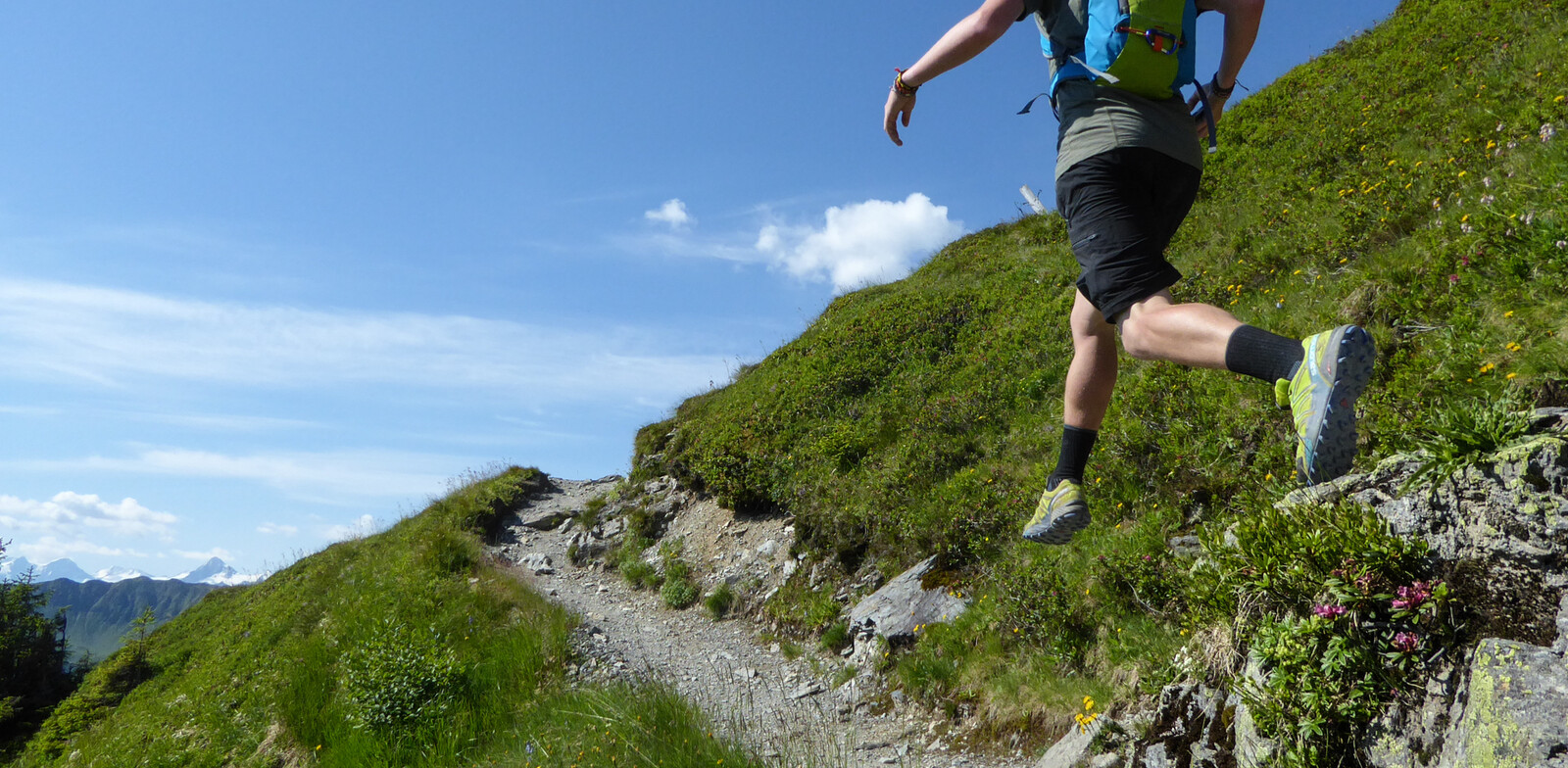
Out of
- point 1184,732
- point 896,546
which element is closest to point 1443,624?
point 1184,732

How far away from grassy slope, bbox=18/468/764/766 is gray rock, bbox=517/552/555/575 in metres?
2.04

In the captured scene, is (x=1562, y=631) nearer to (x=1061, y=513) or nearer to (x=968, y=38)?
(x=1061, y=513)

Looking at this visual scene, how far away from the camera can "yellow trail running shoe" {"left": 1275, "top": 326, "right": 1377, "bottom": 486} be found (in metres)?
2.20

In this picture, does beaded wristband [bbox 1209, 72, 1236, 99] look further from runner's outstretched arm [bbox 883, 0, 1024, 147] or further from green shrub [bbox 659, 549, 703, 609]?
green shrub [bbox 659, 549, 703, 609]

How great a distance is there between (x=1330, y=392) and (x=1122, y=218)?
0.88 m

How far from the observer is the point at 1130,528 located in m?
5.48

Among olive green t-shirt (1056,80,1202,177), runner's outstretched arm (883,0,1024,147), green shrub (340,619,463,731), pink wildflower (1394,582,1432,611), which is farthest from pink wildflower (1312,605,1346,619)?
green shrub (340,619,463,731)

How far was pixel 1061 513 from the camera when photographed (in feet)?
11.4

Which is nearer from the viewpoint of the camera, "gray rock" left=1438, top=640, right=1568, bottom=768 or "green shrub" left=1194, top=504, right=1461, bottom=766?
"gray rock" left=1438, top=640, right=1568, bottom=768

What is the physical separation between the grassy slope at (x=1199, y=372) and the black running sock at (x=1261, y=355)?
2.89 feet

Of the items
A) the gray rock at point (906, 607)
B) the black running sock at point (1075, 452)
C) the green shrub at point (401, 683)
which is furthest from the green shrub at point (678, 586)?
the black running sock at point (1075, 452)

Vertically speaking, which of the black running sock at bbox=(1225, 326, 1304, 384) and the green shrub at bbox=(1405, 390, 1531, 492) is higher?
the black running sock at bbox=(1225, 326, 1304, 384)

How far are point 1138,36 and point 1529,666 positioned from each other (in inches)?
89.8

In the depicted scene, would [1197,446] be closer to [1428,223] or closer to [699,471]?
[1428,223]
